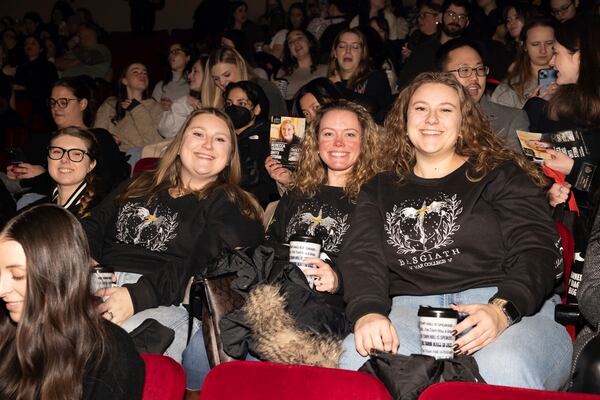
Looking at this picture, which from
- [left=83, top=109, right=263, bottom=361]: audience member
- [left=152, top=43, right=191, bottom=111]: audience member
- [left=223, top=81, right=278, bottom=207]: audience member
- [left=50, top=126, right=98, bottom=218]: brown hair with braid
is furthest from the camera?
[left=152, top=43, right=191, bottom=111]: audience member

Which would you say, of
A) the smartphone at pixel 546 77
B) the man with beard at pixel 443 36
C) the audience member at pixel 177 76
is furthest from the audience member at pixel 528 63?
the audience member at pixel 177 76

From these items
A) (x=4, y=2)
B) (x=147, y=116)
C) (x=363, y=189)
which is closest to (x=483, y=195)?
(x=363, y=189)

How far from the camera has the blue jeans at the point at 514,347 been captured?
2387 mm

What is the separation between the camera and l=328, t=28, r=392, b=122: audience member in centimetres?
532

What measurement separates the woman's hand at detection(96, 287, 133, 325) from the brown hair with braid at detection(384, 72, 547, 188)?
3.74ft

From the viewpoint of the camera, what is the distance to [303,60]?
6.92 m

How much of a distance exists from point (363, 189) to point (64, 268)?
1386 millimetres

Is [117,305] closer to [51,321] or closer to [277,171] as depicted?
[51,321]

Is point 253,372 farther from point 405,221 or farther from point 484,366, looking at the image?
point 405,221

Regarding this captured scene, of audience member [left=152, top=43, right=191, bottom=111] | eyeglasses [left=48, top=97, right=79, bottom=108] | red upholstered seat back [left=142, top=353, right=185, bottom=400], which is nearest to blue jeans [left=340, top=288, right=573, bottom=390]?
red upholstered seat back [left=142, top=353, right=185, bottom=400]

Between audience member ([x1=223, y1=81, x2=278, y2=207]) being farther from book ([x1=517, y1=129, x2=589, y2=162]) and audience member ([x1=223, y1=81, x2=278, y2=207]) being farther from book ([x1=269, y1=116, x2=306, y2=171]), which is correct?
book ([x1=517, y1=129, x2=589, y2=162])

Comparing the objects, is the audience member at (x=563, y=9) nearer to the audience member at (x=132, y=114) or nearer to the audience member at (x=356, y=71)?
the audience member at (x=356, y=71)

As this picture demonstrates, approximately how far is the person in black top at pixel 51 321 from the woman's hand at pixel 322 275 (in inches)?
38.3

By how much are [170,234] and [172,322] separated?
0.45 metres
